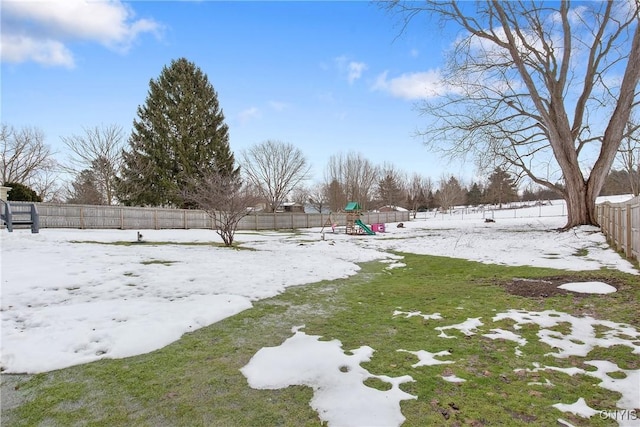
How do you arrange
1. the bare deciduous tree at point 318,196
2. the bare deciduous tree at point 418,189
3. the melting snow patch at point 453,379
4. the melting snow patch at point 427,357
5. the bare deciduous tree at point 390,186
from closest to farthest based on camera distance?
the melting snow patch at point 453,379
the melting snow patch at point 427,357
the bare deciduous tree at point 318,196
the bare deciduous tree at point 390,186
the bare deciduous tree at point 418,189

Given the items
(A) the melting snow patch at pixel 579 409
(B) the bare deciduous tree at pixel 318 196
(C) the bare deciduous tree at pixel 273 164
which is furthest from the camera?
(B) the bare deciduous tree at pixel 318 196

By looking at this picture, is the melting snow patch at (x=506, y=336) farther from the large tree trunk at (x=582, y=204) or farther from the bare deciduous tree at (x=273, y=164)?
the bare deciduous tree at (x=273, y=164)

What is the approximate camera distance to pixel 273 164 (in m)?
42.7

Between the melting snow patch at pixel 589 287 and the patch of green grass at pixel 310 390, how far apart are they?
1.88 feet

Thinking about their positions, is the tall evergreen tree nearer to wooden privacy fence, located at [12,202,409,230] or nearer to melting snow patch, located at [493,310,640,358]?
wooden privacy fence, located at [12,202,409,230]

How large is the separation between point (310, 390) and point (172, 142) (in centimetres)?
2869

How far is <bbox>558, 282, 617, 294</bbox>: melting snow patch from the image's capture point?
18.8ft

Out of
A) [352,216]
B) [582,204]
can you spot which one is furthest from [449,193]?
[582,204]

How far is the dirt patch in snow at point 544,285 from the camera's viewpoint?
5.74 m

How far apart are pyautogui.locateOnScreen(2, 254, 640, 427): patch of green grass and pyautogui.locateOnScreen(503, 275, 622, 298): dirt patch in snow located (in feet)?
1.70

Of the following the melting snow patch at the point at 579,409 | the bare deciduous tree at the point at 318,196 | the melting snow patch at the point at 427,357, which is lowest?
the melting snow patch at the point at 427,357

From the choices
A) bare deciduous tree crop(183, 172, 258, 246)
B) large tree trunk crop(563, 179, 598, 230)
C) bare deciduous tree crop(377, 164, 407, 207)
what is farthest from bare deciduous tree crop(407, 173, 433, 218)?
bare deciduous tree crop(183, 172, 258, 246)

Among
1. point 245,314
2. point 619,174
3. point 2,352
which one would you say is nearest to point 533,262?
point 245,314

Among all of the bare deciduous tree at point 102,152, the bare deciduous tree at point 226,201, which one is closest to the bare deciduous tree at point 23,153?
the bare deciduous tree at point 102,152
